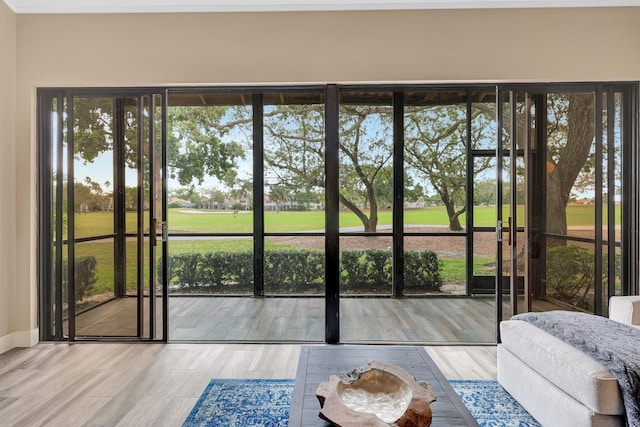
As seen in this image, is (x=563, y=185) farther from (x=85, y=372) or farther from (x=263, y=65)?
(x=85, y=372)

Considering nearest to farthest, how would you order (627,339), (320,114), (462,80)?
(627,339), (462,80), (320,114)

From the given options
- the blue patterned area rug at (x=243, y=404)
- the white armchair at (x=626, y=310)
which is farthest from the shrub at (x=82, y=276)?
the white armchair at (x=626, y=310)

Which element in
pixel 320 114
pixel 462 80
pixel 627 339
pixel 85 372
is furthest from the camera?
pixel 320 114

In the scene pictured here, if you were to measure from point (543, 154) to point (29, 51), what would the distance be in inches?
184

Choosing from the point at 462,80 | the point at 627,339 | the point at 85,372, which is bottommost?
the point at 85,372

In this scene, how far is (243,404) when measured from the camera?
2.49 m

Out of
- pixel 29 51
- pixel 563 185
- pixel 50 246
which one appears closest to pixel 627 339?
pixel 563 185

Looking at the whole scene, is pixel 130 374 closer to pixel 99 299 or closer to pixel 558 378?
pixel 99 299

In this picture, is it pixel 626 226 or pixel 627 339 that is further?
pixel 626 226

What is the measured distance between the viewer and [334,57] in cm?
351

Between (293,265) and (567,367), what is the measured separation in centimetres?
406

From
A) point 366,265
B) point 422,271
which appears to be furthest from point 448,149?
point 366,265

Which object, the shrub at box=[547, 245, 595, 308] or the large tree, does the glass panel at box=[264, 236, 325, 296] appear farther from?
the shrub at box=[547, 245, 595, 308]

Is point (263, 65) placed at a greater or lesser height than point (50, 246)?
greater
